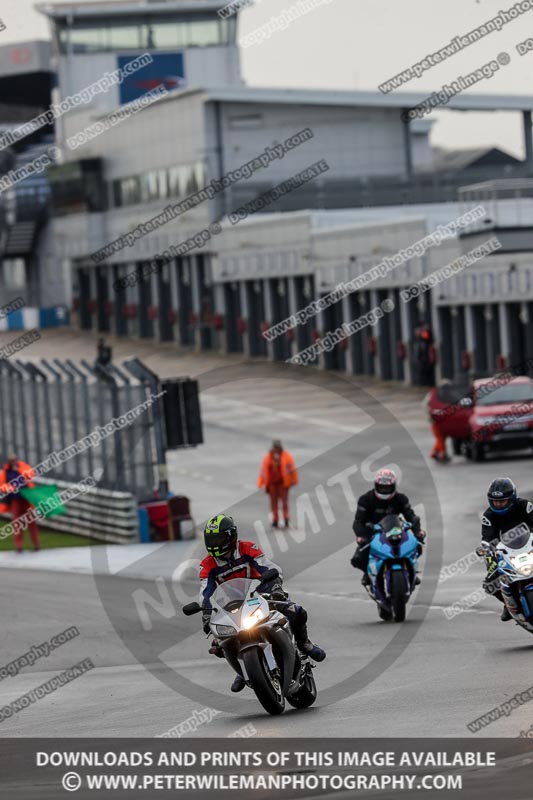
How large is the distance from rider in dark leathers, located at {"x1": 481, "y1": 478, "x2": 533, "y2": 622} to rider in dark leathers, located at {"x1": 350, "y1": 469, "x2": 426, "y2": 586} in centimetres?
279

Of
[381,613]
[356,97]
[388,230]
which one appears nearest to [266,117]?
[356,97]

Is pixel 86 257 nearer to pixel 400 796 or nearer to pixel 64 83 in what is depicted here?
pixel 64 83

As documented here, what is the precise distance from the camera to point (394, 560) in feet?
56.9

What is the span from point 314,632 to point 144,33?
72142 mm

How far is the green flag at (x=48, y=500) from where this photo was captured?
3102cm

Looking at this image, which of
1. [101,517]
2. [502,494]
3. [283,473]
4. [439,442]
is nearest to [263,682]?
[502,494]

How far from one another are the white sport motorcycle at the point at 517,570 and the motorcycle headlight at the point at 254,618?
11.1ft

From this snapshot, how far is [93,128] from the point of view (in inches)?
3076

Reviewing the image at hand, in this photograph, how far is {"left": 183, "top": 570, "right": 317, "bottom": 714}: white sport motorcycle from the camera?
37.1 ft

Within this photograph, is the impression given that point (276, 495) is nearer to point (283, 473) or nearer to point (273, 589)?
point (283, 473)

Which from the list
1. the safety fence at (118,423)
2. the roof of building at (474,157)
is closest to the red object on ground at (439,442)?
the safety fence at (118,423)

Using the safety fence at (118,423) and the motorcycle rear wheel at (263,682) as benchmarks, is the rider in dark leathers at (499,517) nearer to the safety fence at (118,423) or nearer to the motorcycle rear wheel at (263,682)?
the motorcycle rear wheel at (263,682)

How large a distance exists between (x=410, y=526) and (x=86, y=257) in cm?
6215

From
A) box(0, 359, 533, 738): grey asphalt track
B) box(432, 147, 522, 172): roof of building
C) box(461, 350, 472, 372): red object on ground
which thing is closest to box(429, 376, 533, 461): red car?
box(0, 359, 533, 738): grey asphalt track
